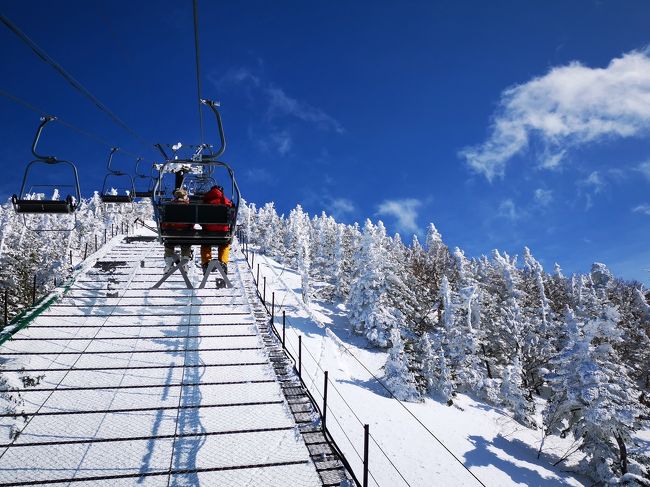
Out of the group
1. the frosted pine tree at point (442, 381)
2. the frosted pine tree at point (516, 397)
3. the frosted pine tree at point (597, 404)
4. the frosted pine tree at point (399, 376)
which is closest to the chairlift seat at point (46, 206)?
the frosted pine tree at point (399, 376)

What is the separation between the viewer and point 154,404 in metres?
10.5

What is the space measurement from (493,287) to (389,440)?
36652mm

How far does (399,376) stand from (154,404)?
21.9 metres

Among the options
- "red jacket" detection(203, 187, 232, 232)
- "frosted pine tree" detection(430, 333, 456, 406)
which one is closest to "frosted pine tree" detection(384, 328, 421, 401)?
"frosted pine tree" detection(430, 333, 456, 406)

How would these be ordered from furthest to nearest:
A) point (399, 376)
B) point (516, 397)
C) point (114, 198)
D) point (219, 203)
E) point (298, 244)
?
point (298, 244) → point (516, 397) → point (399, 376) → point (114, 198) → point (219, 203)

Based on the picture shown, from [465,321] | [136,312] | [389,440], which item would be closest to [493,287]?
[465,321]

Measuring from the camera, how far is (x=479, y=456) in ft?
74.4

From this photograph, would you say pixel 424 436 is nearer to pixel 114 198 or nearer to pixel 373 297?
pixel 373 297

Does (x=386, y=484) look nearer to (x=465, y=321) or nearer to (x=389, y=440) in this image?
(x=389, y=440)

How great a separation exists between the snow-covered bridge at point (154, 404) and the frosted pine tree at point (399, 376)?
15604 millimetres

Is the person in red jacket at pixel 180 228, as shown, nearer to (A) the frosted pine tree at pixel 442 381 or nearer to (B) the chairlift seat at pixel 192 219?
(B) the chairlift seat at pixel 192 219

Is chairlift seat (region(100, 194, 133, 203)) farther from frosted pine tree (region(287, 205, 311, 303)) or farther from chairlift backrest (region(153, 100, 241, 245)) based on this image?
frosted pine tree (region(287, 205, 311, 303))

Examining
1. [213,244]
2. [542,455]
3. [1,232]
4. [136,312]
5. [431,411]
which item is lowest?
Result: [542,455]

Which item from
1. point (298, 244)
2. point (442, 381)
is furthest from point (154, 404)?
point (298, 244)
